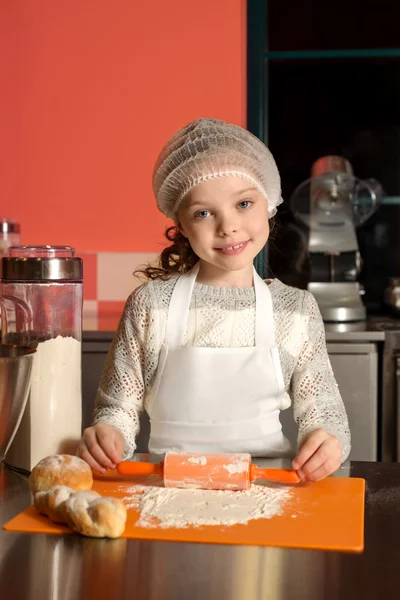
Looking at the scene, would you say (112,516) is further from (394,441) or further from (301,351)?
→ (394,441)

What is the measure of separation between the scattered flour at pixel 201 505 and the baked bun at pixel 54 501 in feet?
0.25

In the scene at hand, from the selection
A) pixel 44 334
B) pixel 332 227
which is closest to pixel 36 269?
pixel 44 334

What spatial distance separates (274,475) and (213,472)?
7cm

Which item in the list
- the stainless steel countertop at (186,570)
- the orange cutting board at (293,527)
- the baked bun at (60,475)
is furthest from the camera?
the baked bun at (60,475)

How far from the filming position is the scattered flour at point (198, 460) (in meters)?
0.98

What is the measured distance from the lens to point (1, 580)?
0.71 metres

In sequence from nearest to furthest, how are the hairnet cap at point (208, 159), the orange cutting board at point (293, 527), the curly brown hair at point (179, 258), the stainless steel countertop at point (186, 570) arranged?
the stainless steel countertop at point (186, 570), the orange cutting board at point (293, 527), the hairnet cap at point (208, 159), the curly brown hair at point (179, 258)

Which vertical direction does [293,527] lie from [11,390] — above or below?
below

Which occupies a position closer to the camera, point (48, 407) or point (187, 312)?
point (48, 407)

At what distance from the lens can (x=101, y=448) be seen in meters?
1.07

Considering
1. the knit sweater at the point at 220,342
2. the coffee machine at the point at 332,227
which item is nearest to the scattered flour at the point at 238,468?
the knit sweater at the point at 220,342

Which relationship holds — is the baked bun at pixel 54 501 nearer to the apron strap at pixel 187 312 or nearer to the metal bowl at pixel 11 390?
the metal bowl at pixel 11 390

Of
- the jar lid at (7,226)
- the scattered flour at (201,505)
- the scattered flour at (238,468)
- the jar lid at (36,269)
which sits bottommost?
the scattered flour at (201,505)

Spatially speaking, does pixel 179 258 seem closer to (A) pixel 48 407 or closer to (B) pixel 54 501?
(A) pixel 48 407
